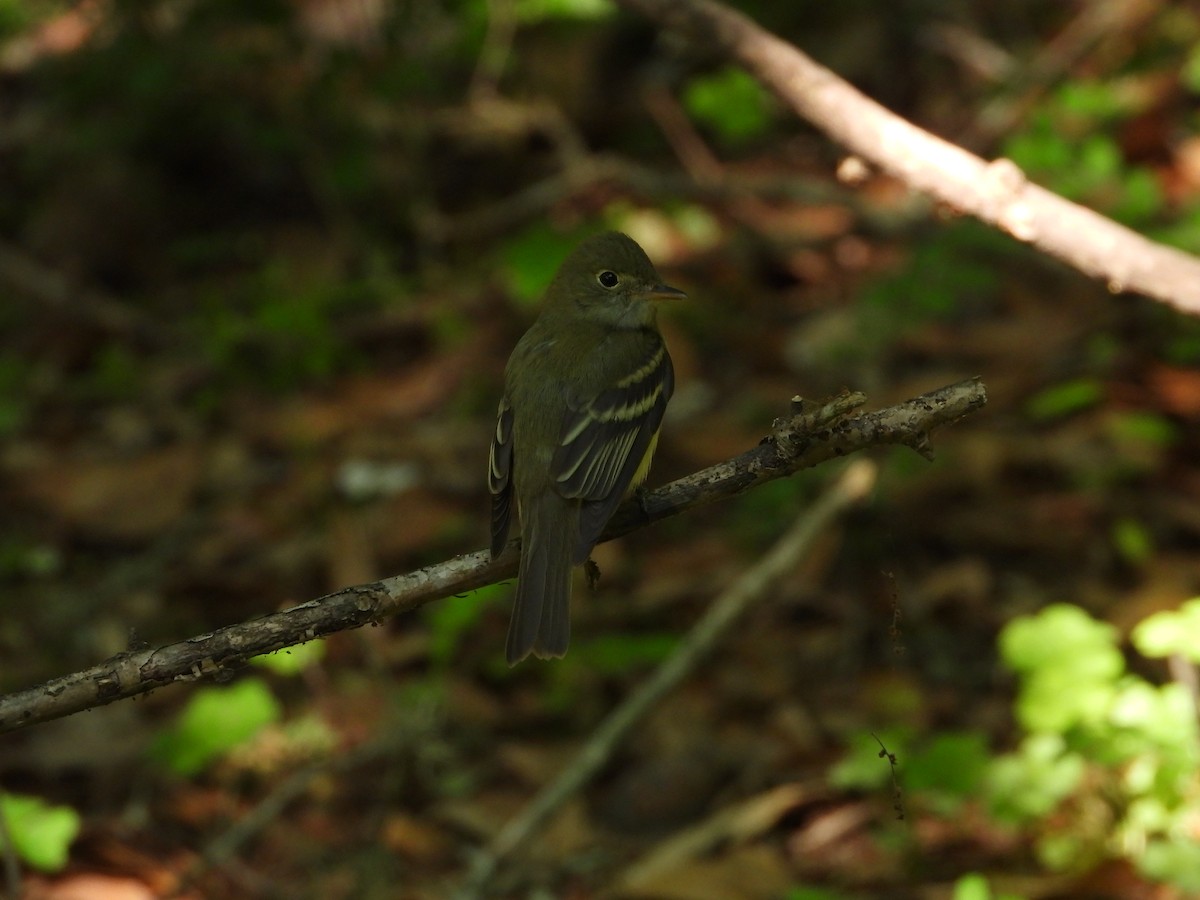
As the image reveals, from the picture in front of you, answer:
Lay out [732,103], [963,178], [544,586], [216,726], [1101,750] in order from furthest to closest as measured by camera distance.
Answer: [732,103]
[216,726]
[1101,750]
[544,586]
[963,178]

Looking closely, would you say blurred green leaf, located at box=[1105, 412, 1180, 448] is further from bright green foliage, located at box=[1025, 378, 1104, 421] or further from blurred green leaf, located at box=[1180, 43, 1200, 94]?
blurred green leaf, located at box=[1180, 43, 1200, 94]

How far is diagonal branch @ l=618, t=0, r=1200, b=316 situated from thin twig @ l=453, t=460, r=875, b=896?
1800 millimetres

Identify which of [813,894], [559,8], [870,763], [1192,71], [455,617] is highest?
[559,8]

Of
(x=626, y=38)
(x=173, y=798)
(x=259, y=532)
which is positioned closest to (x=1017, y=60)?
(x=626, y=38)

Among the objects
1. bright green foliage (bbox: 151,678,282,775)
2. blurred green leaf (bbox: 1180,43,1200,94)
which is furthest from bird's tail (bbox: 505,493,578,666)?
blurred green leaf (bbox: 1180,43,1200,94)

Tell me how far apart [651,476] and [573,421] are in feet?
8.36

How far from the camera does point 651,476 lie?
6.69m

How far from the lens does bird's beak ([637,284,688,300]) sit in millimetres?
4693

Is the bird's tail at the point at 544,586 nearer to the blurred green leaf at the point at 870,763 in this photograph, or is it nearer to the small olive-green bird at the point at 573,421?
the small olive-green bird at the point at 573,421

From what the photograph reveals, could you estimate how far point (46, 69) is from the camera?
8258 mm

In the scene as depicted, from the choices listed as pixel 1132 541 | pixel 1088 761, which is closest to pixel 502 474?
pixel 1088 761

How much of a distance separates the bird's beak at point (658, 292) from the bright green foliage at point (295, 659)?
1.61 metres

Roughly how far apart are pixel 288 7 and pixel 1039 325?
14.9ft

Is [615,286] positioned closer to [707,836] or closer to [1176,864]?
[707,836]
